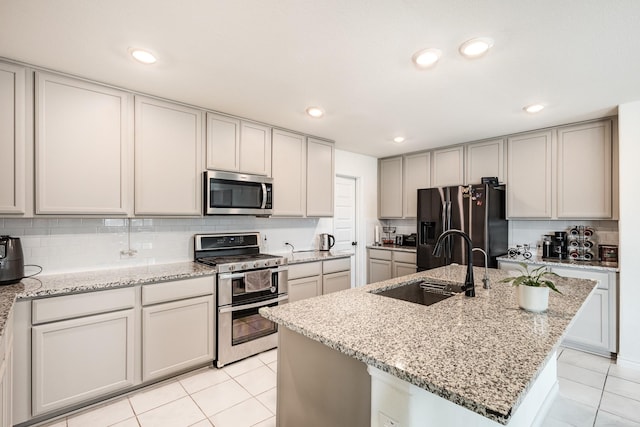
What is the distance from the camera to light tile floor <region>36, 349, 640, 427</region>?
2.07 meters

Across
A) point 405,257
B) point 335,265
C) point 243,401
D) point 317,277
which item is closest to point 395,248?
point 405,257

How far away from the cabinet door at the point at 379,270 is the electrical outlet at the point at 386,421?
367cm

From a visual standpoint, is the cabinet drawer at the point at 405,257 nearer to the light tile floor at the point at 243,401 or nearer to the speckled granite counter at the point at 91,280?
the light tile floor at the point at 243,401

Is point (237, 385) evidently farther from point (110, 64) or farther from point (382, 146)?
point (382, 146)

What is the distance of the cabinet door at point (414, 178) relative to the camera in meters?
4.57

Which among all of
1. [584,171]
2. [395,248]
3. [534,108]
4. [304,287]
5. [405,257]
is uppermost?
[534,108]

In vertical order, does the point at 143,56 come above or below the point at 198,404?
above

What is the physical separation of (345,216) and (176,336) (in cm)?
299

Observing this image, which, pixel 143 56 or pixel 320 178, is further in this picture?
pixel 320 178

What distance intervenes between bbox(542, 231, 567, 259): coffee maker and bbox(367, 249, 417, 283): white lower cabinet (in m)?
1.52

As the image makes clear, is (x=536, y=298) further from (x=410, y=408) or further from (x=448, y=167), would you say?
(x=448, y=167)

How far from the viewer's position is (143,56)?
2.01m

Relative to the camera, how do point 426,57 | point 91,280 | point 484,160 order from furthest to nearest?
1. point 484,160
2. point 91,280
3. point 426,57

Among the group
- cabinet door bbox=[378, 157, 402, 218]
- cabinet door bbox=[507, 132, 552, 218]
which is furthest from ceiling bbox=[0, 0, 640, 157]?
cabinet door bbox=[378, 157, 402, 218]
